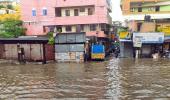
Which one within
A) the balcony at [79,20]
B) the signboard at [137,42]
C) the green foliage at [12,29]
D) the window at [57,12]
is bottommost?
the signboard at [137,42]

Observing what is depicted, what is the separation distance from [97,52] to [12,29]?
1466 centimetres

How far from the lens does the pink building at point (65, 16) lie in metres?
36.6

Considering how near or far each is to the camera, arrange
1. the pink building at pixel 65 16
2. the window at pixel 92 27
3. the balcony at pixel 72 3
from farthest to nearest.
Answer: the window at pixel 92 27
the balcony at pixel 72 3
the pink building at pixel 65 16

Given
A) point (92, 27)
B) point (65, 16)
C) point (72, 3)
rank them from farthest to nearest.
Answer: point (65, 16) < point (92, 27) < point (72, 3)

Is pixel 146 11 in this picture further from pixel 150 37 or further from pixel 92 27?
pixel 92 27

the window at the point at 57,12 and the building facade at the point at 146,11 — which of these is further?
the window at the point at 57,12

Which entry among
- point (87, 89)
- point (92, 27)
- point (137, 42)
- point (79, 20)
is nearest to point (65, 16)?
point (79, 20)

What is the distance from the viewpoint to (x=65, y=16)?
37812mm

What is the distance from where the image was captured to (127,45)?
34.4 m

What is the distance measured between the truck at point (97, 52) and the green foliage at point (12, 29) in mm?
13148

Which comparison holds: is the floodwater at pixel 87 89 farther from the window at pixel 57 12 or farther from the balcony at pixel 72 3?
the window at pixel 57 12

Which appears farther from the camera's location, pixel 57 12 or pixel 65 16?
pixel 57 12

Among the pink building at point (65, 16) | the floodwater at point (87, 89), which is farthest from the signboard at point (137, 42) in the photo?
the floodwater at point (87, 89)

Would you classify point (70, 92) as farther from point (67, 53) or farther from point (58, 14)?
point (58, 14)
